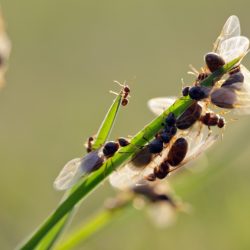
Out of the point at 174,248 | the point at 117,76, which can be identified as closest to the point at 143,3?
the point at 117,76

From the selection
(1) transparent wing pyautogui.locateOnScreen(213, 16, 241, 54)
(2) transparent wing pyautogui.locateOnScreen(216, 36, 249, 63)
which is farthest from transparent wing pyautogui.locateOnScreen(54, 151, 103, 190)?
(1) transparent wing pyautogui.locateOnScreen(213, 16, 241, 54)

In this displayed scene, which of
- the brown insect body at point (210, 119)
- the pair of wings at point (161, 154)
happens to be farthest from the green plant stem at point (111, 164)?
the brown insect body at point (210, 119)

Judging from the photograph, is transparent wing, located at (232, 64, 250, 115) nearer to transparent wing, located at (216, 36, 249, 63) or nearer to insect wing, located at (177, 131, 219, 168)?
transparent wing, located at (216, 36, 249, 63)

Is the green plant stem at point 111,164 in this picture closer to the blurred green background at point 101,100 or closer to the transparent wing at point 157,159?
the transparent wing at point 157,159

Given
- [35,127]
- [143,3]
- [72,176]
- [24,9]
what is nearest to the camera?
[72,176]

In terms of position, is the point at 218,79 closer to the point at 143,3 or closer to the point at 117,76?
the point at 117,76

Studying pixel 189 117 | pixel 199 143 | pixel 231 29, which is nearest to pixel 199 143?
pixel 199 143

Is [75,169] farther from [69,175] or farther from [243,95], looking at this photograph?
[243,95]
